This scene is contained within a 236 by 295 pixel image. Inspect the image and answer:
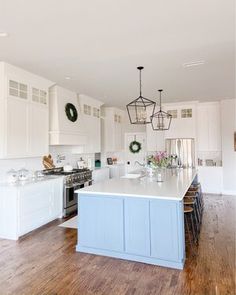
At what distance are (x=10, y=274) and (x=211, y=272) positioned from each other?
7.91 feet

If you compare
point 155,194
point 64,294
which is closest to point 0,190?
point 64,294

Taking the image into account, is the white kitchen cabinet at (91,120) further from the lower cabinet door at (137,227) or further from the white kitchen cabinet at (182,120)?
the lower cabinet door at (137,227)

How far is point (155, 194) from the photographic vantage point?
3.12 m

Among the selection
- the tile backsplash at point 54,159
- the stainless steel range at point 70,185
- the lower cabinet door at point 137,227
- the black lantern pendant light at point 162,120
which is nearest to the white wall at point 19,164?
the tile backsplash at point 54,159

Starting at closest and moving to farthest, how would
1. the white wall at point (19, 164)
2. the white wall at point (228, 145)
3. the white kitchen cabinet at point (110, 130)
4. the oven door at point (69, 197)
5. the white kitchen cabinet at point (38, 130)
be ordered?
1. the white wall at point (19, 164)
2. the white kitchen cabinet at point (38, 130)
3. the oven door at point (69, 197)
4. the white wall at point (228, 145)
5. the white kitchen cabinet at point (110, 130)

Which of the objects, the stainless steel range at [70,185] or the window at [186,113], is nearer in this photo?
the stainless steel range at [70,185]

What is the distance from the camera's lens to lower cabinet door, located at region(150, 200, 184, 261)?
2980mm

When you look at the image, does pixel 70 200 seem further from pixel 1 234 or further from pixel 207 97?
pixel 207 97

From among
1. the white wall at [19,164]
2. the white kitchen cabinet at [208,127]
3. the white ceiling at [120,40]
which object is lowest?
the white wall at [19,164]

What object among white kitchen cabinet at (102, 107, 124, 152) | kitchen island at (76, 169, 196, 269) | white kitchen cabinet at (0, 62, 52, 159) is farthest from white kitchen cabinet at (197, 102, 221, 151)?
white kitchen cabinet at (0, 62, 52, 159)

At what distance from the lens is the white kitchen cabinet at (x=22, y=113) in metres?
4.23

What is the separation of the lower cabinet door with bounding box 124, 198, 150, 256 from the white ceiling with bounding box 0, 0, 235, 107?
2.22 meters

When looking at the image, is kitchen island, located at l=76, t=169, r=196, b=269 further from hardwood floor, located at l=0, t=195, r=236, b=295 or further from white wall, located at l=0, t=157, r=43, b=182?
white wall, located at l=0, t=157, r=43, b=182

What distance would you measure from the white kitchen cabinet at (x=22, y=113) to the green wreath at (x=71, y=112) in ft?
2.34
